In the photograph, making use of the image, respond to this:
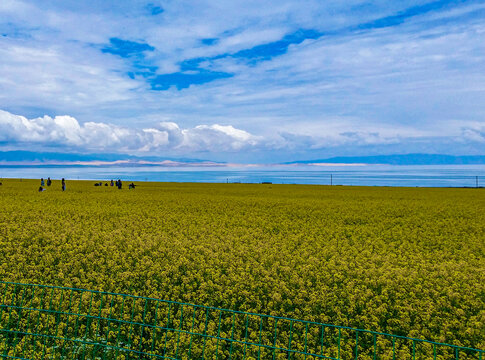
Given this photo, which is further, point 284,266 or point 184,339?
point 284,266

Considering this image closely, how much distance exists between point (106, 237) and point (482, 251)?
1570 centimetres

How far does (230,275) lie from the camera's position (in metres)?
11.2

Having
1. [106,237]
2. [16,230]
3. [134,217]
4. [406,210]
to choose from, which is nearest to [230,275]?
[106,237]

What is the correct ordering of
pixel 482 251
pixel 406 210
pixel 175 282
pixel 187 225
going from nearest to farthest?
pixel 175 282
pixel 482 251
pixel 187 225
pixel 406 210

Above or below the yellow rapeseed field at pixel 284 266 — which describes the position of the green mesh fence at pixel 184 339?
below

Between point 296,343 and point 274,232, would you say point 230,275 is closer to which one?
point 296,343

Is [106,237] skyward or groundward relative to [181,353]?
skyward

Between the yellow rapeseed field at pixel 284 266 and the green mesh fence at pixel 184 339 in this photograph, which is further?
the yellow rapeseed field at pixel 284 266

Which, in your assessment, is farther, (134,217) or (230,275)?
(134,217)

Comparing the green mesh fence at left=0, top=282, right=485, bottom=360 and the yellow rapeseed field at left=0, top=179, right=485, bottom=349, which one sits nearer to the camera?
the green mesh fence at left=0, top=282, right=485, bottom=360

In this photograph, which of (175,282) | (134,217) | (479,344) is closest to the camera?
(479,344)

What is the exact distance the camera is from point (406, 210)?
30.0 meters

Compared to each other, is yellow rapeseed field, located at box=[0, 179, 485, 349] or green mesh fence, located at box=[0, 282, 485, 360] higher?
yellow rapeseed field, located at box=[0, 179, 485, 349]

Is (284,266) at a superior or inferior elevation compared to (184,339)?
superior
